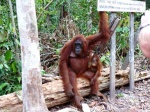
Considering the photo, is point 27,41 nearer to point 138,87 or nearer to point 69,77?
point 69,77

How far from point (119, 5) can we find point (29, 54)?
194 centimetres

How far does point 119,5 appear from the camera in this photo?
4.34 meters

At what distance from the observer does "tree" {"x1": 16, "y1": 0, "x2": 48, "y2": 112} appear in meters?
3.01

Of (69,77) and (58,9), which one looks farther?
(58,9)

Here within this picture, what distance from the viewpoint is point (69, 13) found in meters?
7.79

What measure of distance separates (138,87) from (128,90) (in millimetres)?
262

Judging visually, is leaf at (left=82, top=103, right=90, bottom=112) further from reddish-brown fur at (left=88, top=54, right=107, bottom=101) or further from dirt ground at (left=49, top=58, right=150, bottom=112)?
reddish-brown fur at (left=88, top=54, right=107, bottom=101)

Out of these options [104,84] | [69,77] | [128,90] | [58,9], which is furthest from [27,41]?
[58,9]

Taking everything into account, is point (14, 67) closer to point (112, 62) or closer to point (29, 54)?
point (29, 54)

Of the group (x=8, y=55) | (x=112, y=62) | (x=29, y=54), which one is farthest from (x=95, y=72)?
(x=29, y=54)

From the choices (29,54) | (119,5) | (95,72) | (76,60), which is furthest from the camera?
(95,72)

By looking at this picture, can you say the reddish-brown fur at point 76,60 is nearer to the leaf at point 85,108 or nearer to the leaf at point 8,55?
the leaf at point 85,108

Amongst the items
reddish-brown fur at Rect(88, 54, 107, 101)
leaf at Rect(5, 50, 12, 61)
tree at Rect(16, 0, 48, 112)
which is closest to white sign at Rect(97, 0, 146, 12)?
reddish-brown fur at Rect(88, 54, 107, 101)

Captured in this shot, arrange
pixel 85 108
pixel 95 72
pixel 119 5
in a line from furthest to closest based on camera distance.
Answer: pixel 95 72 → pixel 119 5 → pixel 85 108
